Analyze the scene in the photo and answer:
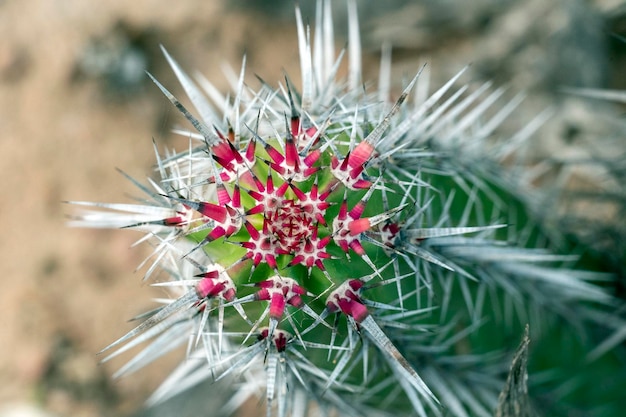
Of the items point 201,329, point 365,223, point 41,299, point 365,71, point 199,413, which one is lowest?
point 199,413

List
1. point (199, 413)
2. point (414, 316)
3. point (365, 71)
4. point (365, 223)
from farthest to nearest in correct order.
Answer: point (365, 71) → point (199, 413) → point (414, 316) → point (365, 223)

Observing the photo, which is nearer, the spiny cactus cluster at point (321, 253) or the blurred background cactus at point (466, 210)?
the spiny cactus cluster at point (321, 253)

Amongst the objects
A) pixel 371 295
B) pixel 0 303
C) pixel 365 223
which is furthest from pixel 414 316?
pixel 0 303

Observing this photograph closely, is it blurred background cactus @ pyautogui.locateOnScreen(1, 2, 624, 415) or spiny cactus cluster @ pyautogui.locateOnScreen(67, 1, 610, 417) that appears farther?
Answer: blurred background cactus @ pyautogui.locateOnScreen(1, 2, 624, 415)

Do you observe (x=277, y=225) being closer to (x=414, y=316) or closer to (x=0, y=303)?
(x=414, y=316)

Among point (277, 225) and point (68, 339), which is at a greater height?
point (277, 225)

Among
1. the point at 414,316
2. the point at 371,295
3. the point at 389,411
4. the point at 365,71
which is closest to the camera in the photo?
the point at 371,295
